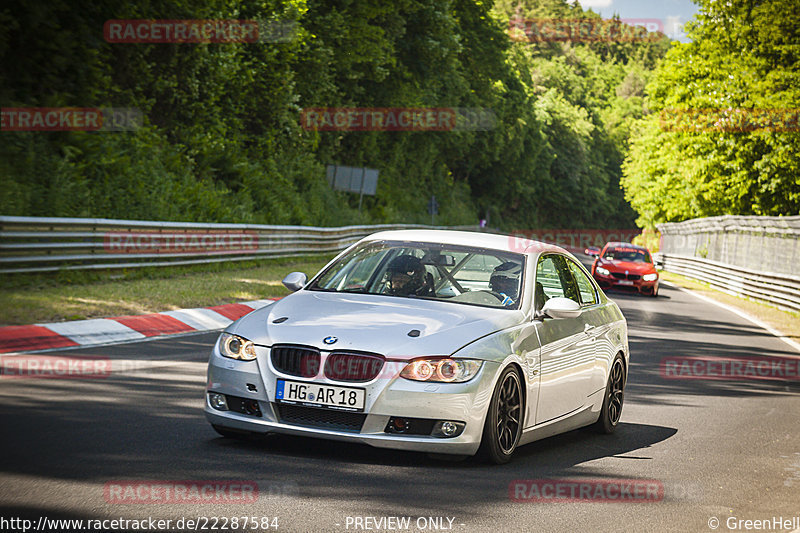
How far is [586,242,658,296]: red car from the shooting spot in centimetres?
3167

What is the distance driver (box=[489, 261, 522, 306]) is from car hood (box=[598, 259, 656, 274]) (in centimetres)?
2444

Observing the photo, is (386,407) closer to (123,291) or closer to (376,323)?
(376,323)

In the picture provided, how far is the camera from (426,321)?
274 inches

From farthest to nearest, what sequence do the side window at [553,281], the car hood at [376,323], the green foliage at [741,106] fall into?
the green foliage at [741,106] → the side window at [553,281] → the car hood at [376,323]

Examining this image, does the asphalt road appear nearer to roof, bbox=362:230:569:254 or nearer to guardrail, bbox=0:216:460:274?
roof, bbox=362:230:569:254

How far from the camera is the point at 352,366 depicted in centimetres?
652

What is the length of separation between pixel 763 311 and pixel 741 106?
24904 mm

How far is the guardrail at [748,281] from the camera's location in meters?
29.4

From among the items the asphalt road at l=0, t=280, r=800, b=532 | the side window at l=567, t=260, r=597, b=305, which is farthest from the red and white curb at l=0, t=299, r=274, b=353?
the side window at l=567, t=260, r=597, b=305

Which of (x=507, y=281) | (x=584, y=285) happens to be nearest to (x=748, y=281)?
(x=584, y=285)

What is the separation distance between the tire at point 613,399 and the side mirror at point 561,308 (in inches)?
56.3

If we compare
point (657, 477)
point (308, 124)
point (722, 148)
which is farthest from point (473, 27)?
point (657, 477)

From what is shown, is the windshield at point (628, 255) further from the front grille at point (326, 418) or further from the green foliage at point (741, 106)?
the front grille at point (326, 418)

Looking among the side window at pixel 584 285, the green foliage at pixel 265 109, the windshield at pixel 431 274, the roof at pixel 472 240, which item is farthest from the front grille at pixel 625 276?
the windshield at pixel 431 274
